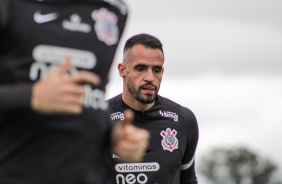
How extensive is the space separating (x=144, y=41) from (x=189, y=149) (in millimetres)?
1233

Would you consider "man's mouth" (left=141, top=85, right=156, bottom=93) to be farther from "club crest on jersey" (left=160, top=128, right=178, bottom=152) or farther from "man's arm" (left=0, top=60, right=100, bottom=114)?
"man's arm" (left=0, top=60, right=100, bottom=114)

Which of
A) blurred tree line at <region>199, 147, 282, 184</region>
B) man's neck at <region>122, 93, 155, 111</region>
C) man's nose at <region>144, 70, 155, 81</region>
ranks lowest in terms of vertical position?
blurred tree line at <region>199, 147, 282, 184</region>

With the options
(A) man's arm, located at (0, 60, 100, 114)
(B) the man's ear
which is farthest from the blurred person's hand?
(B) the man's ear

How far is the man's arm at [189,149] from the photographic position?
10.0 metres

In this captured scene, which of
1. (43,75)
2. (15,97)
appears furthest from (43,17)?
(15,97)

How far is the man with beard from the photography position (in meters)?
9.47

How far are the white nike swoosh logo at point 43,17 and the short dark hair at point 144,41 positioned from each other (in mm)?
5509

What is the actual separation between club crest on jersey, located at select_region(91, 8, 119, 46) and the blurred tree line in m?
84.3

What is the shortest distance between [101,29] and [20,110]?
58 centimetres

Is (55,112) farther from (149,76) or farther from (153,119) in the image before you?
(153,119)

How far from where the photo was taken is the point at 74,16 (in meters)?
4.59

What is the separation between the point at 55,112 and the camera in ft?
14.1

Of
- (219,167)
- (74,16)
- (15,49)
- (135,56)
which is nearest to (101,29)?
(74,16)

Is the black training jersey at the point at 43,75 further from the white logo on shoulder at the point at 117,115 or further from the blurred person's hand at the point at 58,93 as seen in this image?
the white logo on shoulder at the point at 117,115
